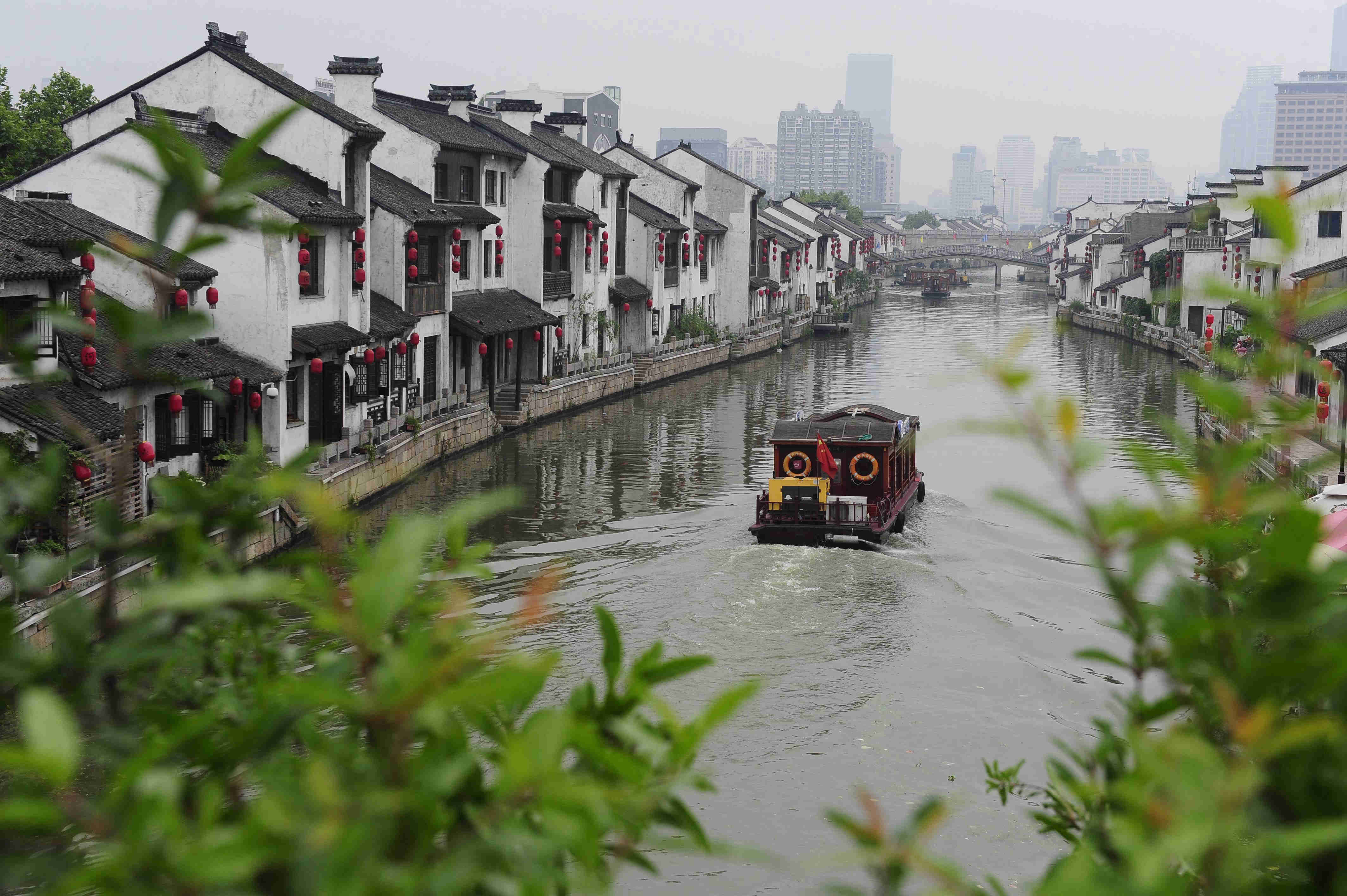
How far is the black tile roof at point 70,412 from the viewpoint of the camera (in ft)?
49.4

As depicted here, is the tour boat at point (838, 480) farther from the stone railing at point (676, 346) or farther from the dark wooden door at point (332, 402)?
the stone railing at point (676, 346)

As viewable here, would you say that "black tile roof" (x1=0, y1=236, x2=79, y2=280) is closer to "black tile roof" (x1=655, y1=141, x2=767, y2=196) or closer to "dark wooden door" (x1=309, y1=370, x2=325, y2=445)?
"dark wooden door" (x1=309, y1=370, x2=325, y2=445)

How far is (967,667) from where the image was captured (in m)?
16.7

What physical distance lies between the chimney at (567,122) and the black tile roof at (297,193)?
22.2 m

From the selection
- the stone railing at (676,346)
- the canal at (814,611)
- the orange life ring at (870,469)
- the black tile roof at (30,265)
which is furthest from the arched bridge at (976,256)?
the black tile roof at (30,265)

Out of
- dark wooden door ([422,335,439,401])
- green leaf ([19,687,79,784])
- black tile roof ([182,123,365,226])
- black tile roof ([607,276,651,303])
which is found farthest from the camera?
black tile roof ([607,276,651,303])

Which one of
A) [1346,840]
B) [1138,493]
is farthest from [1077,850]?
[1138,493]

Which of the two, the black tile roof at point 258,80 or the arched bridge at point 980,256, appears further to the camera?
the arched bridge at point 980,256

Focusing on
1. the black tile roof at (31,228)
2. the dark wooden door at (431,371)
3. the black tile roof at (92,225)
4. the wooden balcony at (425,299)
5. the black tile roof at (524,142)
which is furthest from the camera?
the black tile roof at (524,142)

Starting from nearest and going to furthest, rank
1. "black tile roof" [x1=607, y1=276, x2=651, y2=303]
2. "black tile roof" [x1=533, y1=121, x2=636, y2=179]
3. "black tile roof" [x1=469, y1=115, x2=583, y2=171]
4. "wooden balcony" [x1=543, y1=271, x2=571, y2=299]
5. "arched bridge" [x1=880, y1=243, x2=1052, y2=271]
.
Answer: "black tile roof" [x1=469, y1=115, x2=583, y2=171] < "wooden balcony" [x1=543, y1=271, x2=571, y2=299] < "black tile roof" [x1=533, y1=121, x2=636, y2=179] < "black tile roof" [x1=607, y1=276, x2=651, y2=303] < "arched bridge" [x1=880, y1=243, x2=1052, y2=271]

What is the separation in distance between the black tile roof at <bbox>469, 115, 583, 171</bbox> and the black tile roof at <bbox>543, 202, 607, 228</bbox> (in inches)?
43.6

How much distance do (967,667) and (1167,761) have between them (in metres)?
15.4

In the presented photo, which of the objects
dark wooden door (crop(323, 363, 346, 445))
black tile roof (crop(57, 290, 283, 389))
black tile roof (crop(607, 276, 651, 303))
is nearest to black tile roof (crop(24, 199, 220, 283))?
black tile roof (crop(57, 290, 283, 389))

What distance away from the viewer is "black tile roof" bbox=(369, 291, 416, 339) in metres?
26.3
